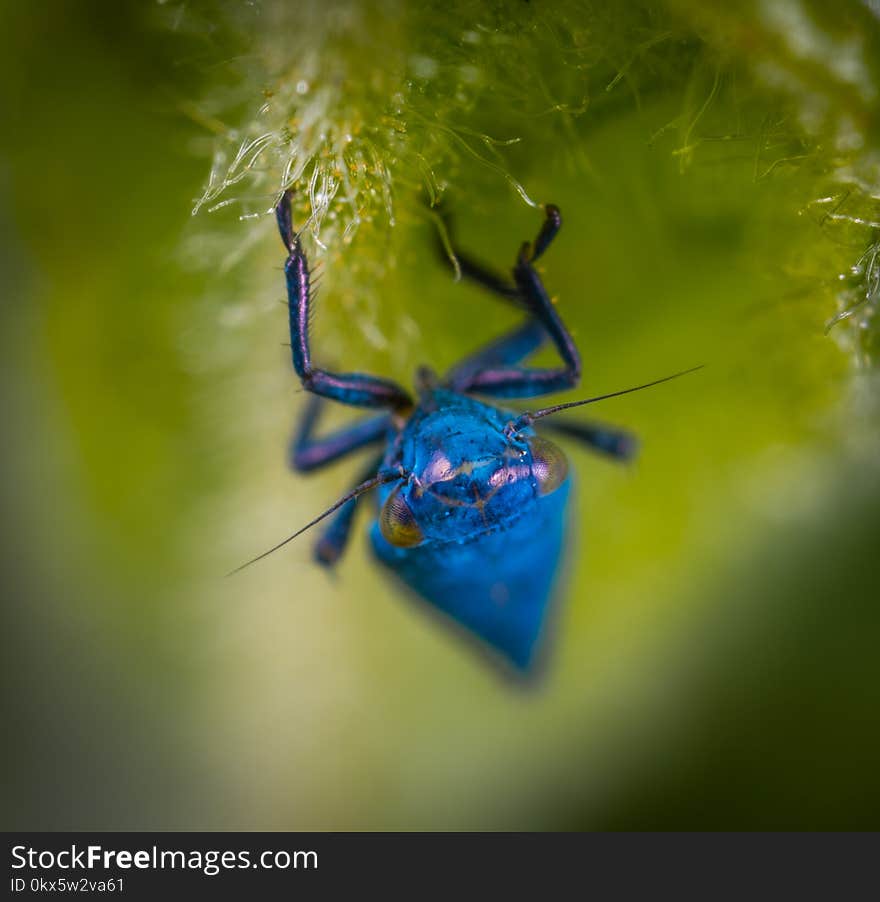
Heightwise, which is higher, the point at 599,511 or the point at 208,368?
the point at 208,368

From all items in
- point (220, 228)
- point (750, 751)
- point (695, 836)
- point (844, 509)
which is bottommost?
point (695, 836)

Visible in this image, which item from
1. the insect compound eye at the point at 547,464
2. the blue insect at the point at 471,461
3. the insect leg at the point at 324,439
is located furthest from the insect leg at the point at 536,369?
the insect leg at the point at 324,439

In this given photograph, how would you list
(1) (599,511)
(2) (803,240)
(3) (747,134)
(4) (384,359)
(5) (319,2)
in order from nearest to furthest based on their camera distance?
(5) (319,2), (3) (747,134), (2) (803,240), (4) (384,359), (1) (599,511)

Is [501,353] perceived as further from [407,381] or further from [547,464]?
[547,464]

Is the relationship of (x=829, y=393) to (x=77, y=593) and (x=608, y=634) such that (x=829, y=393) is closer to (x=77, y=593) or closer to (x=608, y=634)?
(x=608, y=634)

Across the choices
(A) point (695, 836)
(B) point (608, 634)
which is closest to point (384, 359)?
(B) point (608, 634)

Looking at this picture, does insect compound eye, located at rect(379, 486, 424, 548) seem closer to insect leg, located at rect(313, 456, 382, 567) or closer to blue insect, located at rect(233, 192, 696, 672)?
blue insect, located at rect(233, 192, 696, 672)


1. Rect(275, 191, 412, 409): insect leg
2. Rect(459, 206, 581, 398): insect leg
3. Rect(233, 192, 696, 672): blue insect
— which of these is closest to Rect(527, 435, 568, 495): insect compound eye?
Rect(233, 192, 696, 672): blue insect

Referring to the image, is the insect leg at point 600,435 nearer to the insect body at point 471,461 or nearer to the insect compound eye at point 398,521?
the insect body at point 471,461
